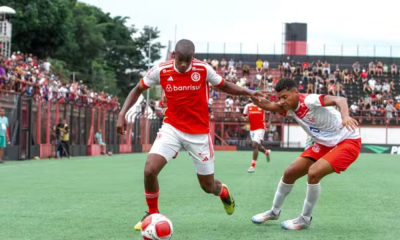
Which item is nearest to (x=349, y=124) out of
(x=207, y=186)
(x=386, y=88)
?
(x=207, y=186)

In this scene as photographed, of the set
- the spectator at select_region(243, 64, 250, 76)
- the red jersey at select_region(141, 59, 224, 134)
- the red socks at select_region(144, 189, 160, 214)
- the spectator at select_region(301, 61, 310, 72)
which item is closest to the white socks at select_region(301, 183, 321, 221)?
the red jersey at select_region(141, 59, 224, 134)

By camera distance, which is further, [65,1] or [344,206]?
[65,1]

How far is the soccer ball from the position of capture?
668cm

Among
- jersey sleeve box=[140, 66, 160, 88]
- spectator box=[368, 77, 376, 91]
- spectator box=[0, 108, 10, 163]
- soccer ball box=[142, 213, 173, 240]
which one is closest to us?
soccer ball box=[142, 213, 173, 240]

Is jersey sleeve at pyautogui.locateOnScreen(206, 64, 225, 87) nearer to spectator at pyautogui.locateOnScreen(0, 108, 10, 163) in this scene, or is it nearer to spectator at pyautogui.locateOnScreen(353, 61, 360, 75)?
spectator at pyautogui.locateOnScreen(0, 108, 10, 163)

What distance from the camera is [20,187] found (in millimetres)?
13891

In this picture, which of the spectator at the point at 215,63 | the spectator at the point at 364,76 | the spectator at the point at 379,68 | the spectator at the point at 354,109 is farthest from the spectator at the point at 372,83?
the spectator at the point at 215,63

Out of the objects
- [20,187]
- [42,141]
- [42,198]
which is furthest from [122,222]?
[42,141]

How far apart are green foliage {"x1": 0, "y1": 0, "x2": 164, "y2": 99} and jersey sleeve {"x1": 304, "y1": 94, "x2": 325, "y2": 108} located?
3942 cm

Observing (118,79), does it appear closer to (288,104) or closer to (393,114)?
(393,114)

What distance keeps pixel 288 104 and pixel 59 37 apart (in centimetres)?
5404

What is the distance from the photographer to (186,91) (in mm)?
7891

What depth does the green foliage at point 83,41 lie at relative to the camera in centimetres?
5594

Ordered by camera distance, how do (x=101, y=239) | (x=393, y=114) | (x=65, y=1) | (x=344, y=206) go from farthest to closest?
(x=65, y=1) < (x=393, y=114) < (x=344, y=206) < (x=101, y=239)
